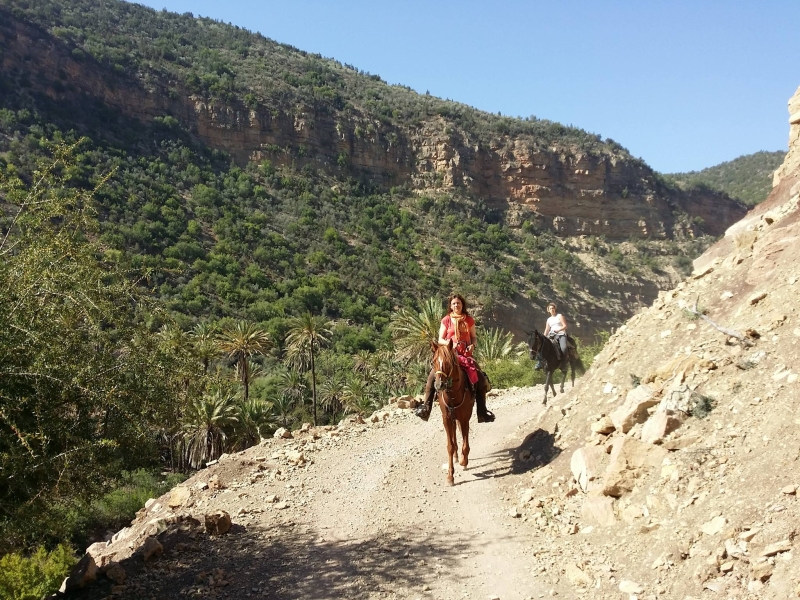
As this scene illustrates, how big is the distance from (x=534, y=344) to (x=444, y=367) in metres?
4.30

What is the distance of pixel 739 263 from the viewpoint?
9.48 m

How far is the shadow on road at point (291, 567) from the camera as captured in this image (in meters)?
6.08

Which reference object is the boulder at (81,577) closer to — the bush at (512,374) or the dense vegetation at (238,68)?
the bush at (512,374)

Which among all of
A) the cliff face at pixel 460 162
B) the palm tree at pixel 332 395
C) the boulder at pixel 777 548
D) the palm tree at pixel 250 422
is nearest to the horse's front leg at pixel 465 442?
the boulder at pixel 777 548

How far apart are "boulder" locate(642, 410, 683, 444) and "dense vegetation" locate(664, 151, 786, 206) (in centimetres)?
8248

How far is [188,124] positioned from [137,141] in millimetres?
8893

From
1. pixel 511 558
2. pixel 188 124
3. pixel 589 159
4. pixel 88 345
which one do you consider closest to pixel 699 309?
pixel 511 558

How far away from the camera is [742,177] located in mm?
90562

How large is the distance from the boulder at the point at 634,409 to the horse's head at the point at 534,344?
4727mm

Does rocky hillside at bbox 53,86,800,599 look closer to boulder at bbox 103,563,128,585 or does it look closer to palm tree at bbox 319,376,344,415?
boulder at bbox 103,563,128,585

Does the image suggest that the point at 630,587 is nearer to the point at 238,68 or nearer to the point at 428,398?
the point at 428,398

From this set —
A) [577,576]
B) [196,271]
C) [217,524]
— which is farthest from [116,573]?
[196,271]

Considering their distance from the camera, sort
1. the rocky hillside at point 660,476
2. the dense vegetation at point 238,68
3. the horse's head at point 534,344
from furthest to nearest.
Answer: the dense vegetation at point 238,68 → the horse's head at point 534,344 → the rocky hillside at point 660,476

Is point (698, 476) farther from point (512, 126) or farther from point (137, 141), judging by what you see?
point (512, 126)
